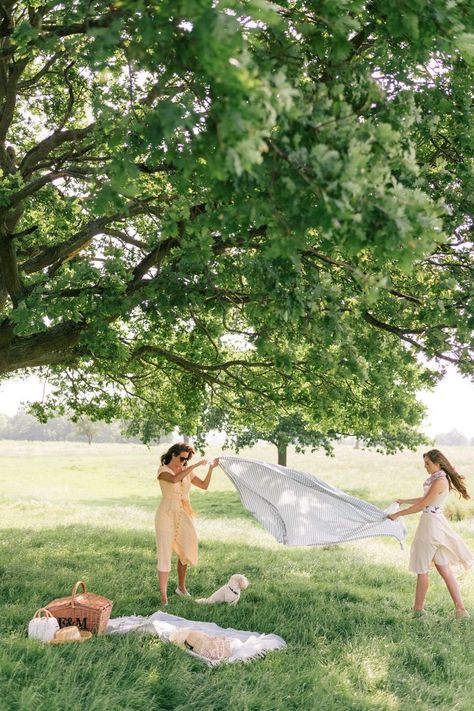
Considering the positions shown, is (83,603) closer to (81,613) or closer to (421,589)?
(81,613)

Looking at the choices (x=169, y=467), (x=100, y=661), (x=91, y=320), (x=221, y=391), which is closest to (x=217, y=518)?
(x=221, y=391)

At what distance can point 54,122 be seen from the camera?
15.1 metres

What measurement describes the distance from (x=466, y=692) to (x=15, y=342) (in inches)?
353

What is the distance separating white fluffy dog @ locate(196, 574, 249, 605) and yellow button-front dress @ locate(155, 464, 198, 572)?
105cm

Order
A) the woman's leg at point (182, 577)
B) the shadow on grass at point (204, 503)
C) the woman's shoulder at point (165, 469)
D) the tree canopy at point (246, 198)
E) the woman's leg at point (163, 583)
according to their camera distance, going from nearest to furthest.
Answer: the tree canopy at point (246, 198)
the woman's leg at point (163, 583)
the woman's shoulder at point (165, 469)
the woman's leg at point (182, 577)
the shadow on grass at point (204, 503)

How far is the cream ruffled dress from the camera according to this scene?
35.5 ft

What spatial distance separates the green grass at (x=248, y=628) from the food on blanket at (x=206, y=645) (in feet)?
0.65

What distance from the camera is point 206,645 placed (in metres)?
7.87

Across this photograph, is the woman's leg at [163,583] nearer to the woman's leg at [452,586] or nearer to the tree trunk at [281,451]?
the woman's leg at [452,586]

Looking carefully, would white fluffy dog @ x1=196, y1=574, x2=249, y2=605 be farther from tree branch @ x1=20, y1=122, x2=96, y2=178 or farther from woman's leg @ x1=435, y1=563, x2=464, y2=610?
tree branch @ x1=20, y1=122, x2=96, y2=178

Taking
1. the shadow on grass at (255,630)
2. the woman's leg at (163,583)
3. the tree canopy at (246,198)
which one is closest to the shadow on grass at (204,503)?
the tree canopy at (246,198)

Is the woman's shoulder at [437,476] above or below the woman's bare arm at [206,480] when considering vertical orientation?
above

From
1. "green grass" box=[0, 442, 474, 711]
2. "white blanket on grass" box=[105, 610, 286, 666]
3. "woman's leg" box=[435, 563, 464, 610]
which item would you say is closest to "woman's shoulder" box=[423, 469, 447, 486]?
"woman's leg" box=[435, 563, 464, 610]

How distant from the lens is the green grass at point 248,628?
6.80m
